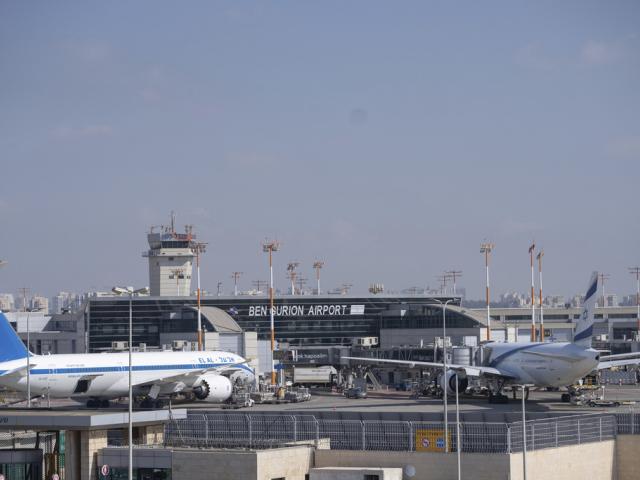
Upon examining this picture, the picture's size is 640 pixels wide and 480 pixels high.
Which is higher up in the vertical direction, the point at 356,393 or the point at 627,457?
the point at 627,457

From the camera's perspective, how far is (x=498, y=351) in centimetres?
10269

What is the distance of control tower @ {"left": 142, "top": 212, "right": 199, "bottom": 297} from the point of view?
187m

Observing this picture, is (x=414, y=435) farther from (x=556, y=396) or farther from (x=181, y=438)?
(x=556, y=396)

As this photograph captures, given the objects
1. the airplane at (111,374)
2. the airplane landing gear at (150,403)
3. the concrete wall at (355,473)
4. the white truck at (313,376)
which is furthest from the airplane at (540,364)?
the concrete wall at (355,473)

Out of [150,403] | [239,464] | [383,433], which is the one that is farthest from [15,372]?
[239,464]

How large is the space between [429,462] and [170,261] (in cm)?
14682

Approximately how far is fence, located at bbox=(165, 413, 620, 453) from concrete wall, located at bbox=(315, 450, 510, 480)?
2.93 feet

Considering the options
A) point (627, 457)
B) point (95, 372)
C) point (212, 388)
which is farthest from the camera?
point (212, 388)

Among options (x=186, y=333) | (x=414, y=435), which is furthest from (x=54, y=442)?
(x=186, y=333)

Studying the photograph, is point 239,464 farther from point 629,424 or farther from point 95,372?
point 95,372

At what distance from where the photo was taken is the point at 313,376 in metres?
128

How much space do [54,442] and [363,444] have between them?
13.1 metres

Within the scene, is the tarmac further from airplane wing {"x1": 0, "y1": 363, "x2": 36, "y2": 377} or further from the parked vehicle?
airplane wing {"x1": 0, "y1": 363, "x2": 36, "y2": 377}

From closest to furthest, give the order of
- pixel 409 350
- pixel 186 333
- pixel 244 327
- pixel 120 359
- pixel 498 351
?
pixel 120 359 → pixel 498 351 → pixel 409 350 → pixel 186 333 → pixel 244 327
